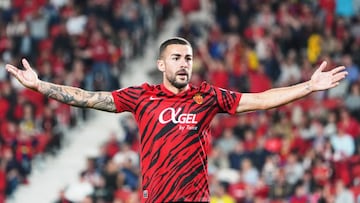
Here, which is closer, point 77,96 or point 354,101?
point 77,96

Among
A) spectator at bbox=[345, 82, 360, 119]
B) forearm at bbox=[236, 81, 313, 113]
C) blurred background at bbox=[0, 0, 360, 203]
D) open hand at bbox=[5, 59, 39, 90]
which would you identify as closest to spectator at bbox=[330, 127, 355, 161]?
blurred background at bbox=[0, 0, 360, 203]

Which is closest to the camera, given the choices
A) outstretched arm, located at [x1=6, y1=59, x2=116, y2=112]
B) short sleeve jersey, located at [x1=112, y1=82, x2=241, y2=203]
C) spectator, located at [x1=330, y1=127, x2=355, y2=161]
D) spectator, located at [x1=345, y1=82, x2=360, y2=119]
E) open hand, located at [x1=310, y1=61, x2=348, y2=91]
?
short sleeve jersey, located at [x1=112, y1=82, x2=241, y2=203]

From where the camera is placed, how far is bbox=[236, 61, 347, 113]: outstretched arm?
29.4 ft

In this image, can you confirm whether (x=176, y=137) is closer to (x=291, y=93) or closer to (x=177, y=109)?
(x=177, y=109)

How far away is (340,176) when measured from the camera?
1803 centimetres

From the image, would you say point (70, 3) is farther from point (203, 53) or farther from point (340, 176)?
point (340, 176)

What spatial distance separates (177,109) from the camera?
8.95m

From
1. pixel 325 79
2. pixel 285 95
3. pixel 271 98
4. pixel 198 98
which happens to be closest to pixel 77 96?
pixel 198 98

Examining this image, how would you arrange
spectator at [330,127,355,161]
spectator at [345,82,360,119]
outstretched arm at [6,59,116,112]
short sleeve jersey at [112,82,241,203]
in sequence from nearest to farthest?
short sleeve jersey at [112,82,241,203] → outstretched arm at [6,59,116,112] → spectator at [330,127,355,161] → spectator at [345,82,360,119]

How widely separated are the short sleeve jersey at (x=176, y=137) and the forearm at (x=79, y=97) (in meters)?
0.26

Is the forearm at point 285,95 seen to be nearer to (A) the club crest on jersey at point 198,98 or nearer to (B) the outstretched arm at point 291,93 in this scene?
Result: (B) the outstretched arm at point 291,93

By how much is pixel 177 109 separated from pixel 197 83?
13.1 meters

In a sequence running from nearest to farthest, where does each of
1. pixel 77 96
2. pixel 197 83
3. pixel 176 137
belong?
1. pixel 176 137
2. pixel 77 96
3. pixel 197 83

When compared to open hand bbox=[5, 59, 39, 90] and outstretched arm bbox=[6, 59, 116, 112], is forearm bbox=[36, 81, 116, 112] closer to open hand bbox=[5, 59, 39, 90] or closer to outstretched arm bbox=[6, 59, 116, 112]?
outstretched arm bbox=[6, 59, 116, 112]
